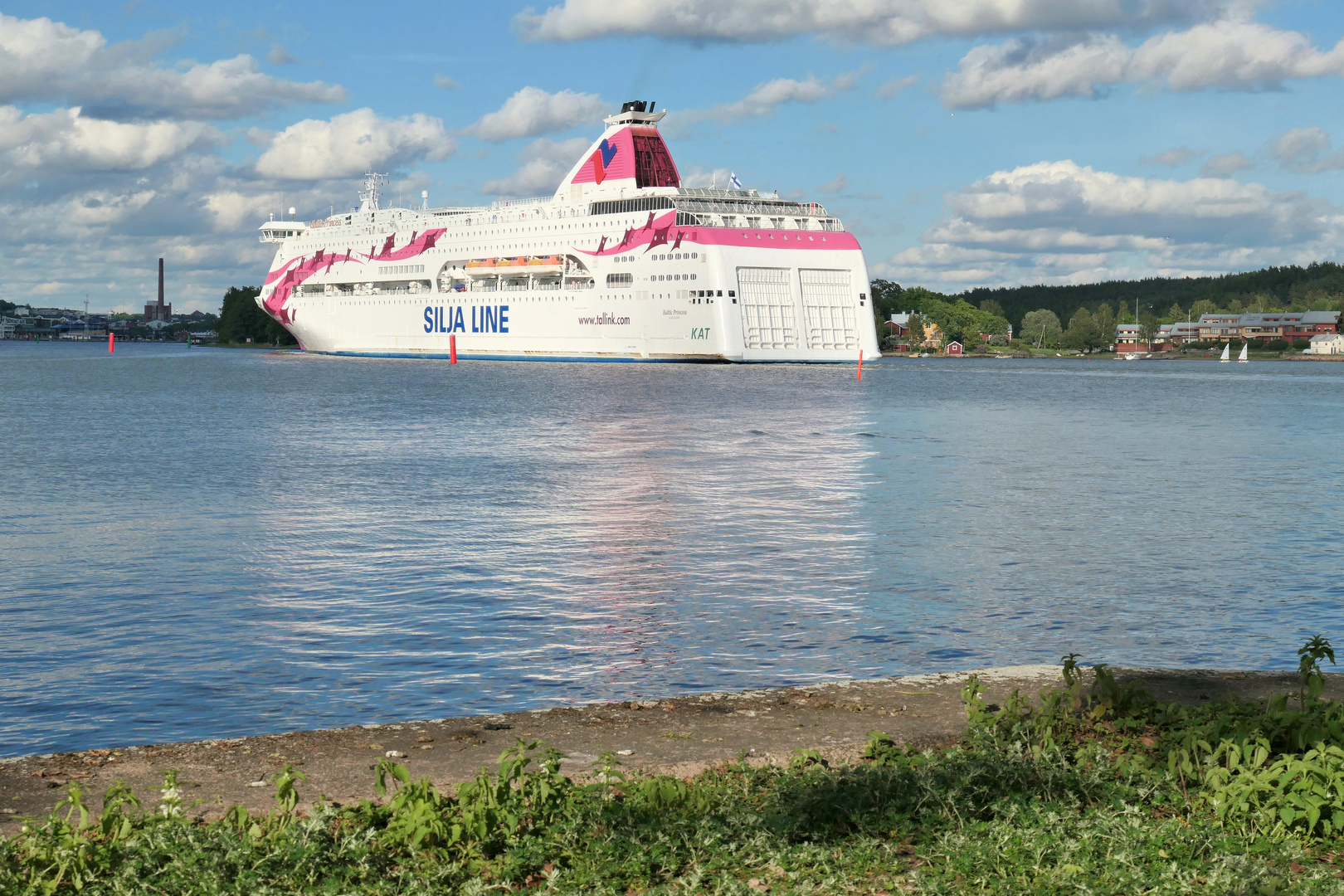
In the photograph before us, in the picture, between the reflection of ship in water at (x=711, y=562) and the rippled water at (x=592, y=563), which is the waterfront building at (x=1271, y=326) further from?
the reflection of ship in water at (x=711, y=562)

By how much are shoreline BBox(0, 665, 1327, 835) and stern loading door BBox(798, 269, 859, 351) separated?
256 feet

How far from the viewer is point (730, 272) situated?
79.1 metres

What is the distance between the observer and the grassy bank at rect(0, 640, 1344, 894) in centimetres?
450

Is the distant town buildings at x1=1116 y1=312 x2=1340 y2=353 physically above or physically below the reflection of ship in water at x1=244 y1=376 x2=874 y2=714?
above

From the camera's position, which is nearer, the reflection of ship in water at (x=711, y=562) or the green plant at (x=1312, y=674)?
the green plant at (x=1312, y=674)

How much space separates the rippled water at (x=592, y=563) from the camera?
9164 mm

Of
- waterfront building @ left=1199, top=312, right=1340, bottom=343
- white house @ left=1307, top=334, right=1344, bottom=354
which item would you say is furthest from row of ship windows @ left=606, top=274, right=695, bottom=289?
waterfront building @ left=1199, top=312, right=1340, bottom=343

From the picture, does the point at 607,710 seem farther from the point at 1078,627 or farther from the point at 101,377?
the point at 101,377

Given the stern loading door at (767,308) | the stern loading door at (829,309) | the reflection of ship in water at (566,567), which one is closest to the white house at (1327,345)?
the stern loading door at (829,309)

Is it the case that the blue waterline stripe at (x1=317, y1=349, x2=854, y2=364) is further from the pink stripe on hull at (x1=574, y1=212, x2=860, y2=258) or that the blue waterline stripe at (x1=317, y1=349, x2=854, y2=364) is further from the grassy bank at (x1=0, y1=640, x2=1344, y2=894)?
the grassy bank at (x1=0, y1=640, x2=1344, y2=894)

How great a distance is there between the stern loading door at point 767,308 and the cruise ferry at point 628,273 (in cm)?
10

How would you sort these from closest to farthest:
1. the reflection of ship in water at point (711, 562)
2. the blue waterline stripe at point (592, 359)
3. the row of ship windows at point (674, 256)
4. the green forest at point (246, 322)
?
the reflection of ship in water at point (711, 562) → the row of ship windows at point (674, 256) → the blue waterline stripe at point (592, 359) → the green forest at point (246, 322)

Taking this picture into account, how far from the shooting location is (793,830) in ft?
16.3

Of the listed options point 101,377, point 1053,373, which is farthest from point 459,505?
point 1053,373
